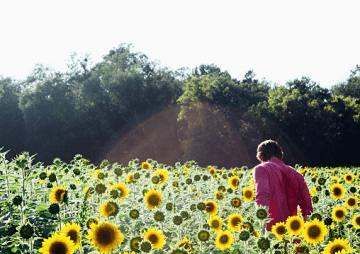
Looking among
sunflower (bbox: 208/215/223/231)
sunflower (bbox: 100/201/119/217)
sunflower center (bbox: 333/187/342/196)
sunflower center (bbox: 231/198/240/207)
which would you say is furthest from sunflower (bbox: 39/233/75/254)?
sunflower center (bbox: 333/187/342/196)

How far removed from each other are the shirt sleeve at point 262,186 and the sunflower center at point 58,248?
3008mm

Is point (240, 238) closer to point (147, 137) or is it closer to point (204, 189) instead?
point (204, 189)

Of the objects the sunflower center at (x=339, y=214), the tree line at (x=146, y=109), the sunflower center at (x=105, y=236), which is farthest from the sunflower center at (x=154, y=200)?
the tree line at (x=146, y=109)

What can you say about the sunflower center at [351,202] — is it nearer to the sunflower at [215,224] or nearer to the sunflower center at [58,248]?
the sunflower at [215,224]

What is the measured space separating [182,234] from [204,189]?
3.41 m

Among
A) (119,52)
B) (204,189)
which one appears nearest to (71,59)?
(119,52)

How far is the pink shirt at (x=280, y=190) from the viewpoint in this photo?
6.41 meters

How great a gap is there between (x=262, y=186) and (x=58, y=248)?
310 cm

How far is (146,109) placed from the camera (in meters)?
49.4

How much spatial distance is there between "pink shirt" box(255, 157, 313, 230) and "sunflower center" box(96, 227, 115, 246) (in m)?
2.63

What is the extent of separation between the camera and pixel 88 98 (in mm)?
50000

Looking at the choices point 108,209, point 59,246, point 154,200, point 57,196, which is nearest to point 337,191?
point 154,200

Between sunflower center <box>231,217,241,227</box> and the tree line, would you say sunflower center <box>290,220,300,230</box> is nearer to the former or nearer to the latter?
sunflower center <box>231,217,241,227</box>

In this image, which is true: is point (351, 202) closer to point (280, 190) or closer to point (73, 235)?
point (280, 190)
